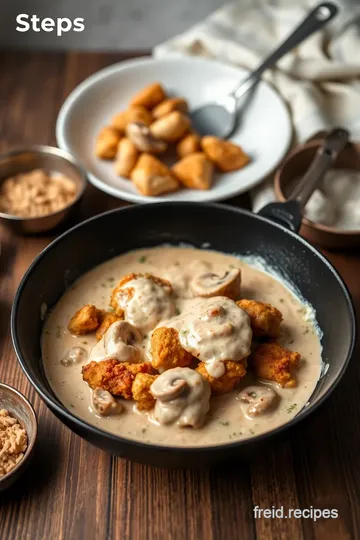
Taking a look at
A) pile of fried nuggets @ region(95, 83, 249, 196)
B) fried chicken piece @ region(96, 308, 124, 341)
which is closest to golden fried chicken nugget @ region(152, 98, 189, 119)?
pile of fried nuggets @ region(95, 83, 249, 196)

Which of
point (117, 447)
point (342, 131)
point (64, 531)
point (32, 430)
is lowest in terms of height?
point (64, 531)

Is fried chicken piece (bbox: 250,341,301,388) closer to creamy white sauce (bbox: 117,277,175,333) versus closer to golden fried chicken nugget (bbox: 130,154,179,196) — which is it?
creamy white sauce (bbox: 117,277,175,333)

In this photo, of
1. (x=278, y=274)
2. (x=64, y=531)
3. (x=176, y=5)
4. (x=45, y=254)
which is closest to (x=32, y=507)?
(x=64, y=531)

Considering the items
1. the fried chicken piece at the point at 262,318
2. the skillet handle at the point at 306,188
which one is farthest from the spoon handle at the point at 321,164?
the fried chicken piece at the point at 262,318

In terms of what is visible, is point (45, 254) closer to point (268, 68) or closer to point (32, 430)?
point (32, 430)

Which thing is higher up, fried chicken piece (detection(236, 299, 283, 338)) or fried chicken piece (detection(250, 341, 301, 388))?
fried chicken piece (detection(236, 299, 283, 338))

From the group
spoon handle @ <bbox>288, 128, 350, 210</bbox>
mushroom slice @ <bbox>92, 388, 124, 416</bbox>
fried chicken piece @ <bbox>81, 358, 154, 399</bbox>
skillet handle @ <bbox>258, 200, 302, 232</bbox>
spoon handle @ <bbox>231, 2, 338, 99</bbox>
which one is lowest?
mushroom slice @ <bbox>92, 388, 124, 416</bbox>

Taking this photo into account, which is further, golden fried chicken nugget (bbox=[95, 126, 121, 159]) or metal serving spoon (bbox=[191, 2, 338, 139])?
metal serving spoon (bbox=[191, 2, 338, 139])
